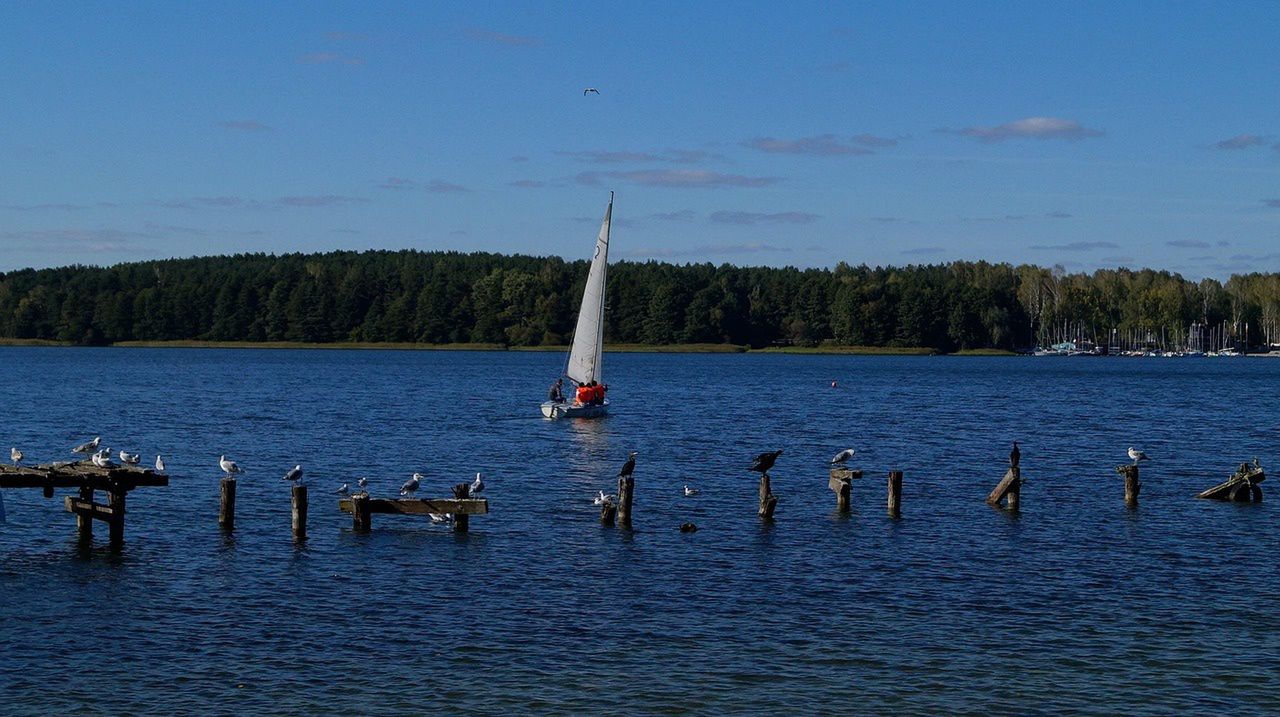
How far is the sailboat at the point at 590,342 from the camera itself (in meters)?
83.6

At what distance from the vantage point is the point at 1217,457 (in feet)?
220

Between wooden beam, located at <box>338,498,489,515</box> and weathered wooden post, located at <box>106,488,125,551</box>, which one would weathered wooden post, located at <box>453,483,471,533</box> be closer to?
wooden beam, located at <box>338,498,489,515</box>

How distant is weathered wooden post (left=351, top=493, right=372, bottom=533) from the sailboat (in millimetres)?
43047

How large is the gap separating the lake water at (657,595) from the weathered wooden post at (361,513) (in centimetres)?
37

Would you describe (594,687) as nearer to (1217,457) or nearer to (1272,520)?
(1272,520)

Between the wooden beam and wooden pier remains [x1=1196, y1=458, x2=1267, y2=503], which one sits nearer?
the wooden beam

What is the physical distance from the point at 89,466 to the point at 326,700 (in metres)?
16.8

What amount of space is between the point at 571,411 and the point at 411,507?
49.0 metres

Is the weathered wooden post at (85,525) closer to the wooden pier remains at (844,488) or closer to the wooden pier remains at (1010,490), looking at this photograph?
the wooden pier remains at (844,488)

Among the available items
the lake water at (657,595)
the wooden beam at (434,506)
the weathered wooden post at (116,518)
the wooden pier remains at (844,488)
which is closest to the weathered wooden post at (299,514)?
the lake water at (657,595)

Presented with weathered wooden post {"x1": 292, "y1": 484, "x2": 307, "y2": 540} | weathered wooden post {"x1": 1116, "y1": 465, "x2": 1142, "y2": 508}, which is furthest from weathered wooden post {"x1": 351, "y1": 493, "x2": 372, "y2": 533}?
weathered wooden post {"x1": 1116, "y1": 465, "x2": 1142, "y2": 508}

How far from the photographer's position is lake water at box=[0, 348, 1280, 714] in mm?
23797

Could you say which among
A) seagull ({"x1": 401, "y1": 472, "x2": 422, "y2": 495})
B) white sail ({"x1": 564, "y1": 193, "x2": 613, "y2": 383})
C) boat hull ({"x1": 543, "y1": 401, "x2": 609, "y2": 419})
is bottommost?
seagull ({"x1": 401, "y1": 472, "x2": 422, "y2": 495})

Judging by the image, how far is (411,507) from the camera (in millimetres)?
38344
